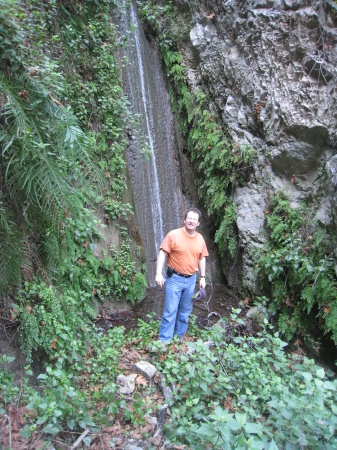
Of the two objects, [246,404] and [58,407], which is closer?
[58,407]

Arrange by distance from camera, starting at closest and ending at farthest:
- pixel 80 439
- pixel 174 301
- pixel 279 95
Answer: pixel 80 439
pixel 174 301
pixel 279 95

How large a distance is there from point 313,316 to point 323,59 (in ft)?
15.0

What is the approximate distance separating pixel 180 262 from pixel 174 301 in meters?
0.53

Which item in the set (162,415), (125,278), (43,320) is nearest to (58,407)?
(162,415)

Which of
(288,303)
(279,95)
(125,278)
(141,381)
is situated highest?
(279,95)

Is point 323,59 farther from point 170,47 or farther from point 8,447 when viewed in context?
point 8,447

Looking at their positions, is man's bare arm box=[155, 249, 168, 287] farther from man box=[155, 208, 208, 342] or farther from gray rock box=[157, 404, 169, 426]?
gray rock box=[157, 404, 169, 426]

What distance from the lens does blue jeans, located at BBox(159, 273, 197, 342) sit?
173 inches

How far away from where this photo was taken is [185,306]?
15.1 ft

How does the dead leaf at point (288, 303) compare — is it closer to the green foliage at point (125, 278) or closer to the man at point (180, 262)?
the man at point (180, 262)

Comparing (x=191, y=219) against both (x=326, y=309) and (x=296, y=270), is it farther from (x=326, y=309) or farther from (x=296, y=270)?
(x=326, y=309)

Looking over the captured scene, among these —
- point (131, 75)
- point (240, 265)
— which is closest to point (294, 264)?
point (240, 265)

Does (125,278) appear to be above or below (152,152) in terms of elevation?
below

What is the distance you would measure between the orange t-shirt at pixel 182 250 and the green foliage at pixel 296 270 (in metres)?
2.07
